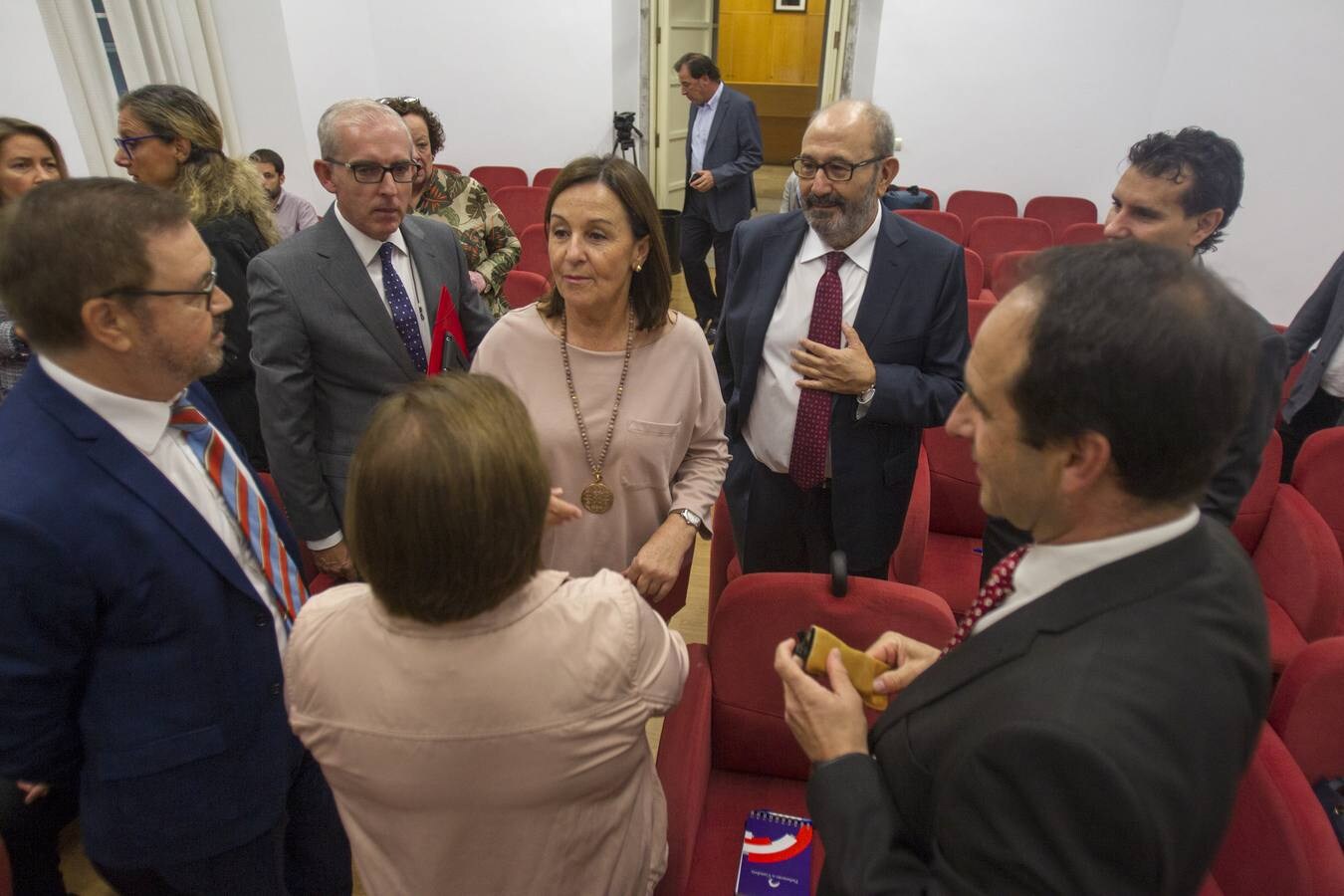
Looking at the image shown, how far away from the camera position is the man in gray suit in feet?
6.04

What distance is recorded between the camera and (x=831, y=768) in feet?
3.09

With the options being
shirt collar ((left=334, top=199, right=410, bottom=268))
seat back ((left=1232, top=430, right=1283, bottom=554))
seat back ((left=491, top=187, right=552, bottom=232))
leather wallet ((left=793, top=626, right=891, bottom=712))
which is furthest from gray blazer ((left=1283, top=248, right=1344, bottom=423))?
seat back ((left=491, top=187, right=552, bottom=232))

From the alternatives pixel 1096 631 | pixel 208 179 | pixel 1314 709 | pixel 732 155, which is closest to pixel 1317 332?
pixel 1314 709

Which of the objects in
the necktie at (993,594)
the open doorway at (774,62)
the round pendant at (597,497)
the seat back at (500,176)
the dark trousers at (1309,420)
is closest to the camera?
the necktie at (993,594)

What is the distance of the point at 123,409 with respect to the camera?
1.14 metres

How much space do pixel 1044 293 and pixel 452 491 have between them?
0.67 metres

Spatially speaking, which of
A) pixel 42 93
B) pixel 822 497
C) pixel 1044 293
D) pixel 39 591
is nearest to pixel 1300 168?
pixel 822 497

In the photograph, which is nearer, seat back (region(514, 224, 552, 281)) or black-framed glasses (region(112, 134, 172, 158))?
black-framed glasses (region(112, 134, 172, 158))

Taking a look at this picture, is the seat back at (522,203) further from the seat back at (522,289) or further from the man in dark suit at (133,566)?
the man in dark suit at (133,566)

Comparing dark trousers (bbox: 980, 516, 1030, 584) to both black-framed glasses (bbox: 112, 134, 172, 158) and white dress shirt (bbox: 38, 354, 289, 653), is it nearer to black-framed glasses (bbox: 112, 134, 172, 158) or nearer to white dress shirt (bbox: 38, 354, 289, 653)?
white dress shirt (bbox: 38, 354, 289, 653)

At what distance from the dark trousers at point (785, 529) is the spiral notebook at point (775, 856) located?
82 cm

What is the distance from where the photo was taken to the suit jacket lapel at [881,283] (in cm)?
192

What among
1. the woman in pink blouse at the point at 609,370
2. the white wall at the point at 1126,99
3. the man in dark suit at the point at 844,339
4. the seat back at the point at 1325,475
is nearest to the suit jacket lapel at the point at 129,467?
the woman in pink blouse at the point at 609,370

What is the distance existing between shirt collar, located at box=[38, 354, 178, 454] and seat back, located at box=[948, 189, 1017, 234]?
6.44 meters
